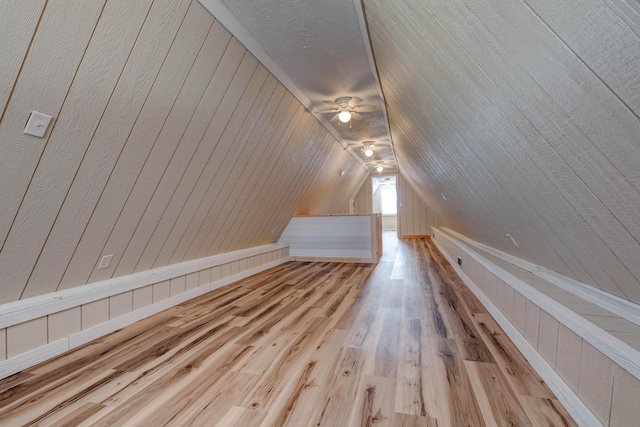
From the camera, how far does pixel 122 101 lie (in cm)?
183

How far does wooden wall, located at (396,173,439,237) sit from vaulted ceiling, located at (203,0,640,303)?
23.7 ft

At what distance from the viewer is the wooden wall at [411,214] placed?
9883mm

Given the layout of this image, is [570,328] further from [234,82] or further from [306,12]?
[234,82]

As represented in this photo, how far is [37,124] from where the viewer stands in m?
1.53

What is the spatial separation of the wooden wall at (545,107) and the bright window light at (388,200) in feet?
38.9

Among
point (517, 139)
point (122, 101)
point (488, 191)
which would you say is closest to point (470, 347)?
point (488, 191)

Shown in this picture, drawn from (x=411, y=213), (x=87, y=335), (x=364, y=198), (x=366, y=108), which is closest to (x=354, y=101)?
(x=366, y=108)

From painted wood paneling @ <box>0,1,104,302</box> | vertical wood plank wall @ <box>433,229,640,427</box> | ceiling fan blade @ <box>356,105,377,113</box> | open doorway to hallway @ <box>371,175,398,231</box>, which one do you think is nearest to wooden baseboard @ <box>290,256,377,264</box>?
ceiling fan blade @ <box>356,105,377,113</box>

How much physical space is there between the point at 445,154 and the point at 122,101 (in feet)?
8.01

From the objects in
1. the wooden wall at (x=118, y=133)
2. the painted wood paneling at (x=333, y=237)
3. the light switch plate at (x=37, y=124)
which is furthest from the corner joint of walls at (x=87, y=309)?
the painted wood paneling at (x=333, y=237)

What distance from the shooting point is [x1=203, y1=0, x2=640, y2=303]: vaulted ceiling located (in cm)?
82

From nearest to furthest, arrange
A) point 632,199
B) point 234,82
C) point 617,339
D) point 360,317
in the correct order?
point 632,199, point 617,339, point 234,82, point 360,317

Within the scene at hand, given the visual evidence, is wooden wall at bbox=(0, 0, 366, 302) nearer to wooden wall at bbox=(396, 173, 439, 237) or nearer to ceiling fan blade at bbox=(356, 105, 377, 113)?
ceiling fan blade at bbox=(356, 105, 377, 113)

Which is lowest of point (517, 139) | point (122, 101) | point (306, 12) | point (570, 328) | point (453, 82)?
point (570, 328)
